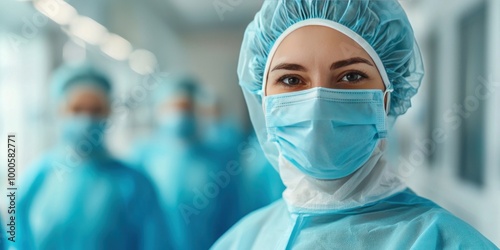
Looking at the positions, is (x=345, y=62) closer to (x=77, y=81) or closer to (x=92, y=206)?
(x=92, y=206)

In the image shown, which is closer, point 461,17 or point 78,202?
point 78,202

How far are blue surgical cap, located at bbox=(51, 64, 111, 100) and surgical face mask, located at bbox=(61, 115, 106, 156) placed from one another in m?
0.12

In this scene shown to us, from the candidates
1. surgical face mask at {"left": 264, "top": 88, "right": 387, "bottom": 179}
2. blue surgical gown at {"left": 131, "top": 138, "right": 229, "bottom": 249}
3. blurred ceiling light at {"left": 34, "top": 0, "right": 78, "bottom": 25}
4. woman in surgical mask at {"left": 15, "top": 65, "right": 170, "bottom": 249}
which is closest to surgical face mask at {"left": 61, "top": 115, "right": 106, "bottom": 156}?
woman in surgical mask at {"left": 15, "top": 65, "right": 170, "bottom": 249}

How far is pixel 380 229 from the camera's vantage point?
2.85 feet

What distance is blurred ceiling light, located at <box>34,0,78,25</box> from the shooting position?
1558mm

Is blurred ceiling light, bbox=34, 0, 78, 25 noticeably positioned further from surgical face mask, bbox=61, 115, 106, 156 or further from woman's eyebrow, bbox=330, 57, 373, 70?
woman's eyebrow, bbox=330, 57, 373, 70

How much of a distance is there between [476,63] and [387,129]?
5.92 ft

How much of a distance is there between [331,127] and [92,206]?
115 centimetres

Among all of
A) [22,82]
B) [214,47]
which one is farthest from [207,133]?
[22,82]

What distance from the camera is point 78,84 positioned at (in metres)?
1.87

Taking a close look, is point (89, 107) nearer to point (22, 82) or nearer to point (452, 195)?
point (22, 82)

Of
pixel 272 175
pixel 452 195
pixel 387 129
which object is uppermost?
pixel 387 129

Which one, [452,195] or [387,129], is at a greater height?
[387,129]

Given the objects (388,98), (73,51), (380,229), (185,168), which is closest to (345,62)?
(388,98)
